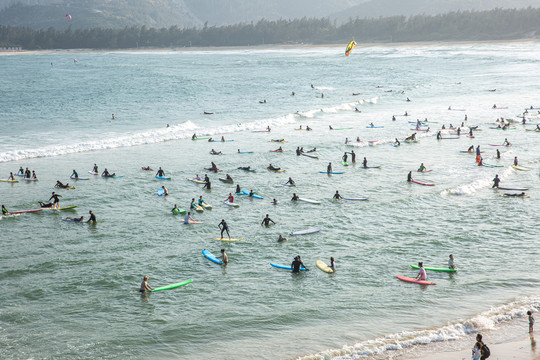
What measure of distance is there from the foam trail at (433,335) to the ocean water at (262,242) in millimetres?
66

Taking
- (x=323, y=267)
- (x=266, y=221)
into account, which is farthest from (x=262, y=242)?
(x=323, y=267)

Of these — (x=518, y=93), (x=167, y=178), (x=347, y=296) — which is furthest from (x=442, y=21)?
(x=347, y=296)

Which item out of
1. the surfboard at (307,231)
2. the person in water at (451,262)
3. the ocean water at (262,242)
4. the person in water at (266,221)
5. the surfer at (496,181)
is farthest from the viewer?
the surfer at (496,181)

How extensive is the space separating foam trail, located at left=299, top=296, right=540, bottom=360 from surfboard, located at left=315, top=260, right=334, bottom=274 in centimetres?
537

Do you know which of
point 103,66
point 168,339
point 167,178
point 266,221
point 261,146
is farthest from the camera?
point 103,66

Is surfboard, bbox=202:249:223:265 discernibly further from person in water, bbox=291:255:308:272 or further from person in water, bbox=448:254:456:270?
person in water, bbox=448:254:456:270

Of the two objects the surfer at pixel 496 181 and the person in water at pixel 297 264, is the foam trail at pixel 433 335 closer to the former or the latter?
the person in water at pixel 297 264

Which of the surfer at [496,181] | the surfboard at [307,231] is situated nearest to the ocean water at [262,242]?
the surfboard at [307,231]

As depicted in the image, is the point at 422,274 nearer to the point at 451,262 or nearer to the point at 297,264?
the point at 451,262

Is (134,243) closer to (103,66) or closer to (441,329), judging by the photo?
(441,329)

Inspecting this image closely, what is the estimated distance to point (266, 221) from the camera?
89.8 feet

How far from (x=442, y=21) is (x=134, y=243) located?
19050 centimetres

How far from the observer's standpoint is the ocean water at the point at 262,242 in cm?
1711

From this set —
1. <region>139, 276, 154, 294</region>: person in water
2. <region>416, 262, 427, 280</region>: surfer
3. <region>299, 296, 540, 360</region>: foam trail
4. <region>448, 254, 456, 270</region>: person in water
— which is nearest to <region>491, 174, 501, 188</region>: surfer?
<region>448, 254, 456, 270</region>: person in water
